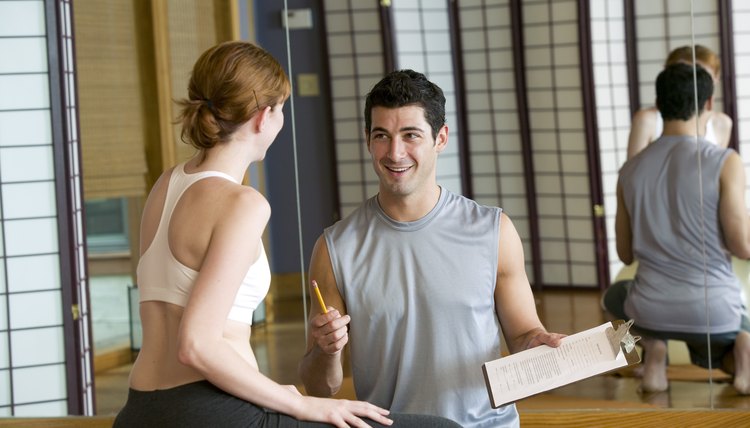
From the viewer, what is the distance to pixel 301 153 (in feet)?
10.5

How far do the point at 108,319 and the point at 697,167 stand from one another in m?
1.93

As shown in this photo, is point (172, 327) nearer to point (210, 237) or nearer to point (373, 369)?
point (210, 237)

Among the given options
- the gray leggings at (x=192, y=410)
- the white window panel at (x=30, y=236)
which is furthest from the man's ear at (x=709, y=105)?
the white window panel at (x=30, y=236)

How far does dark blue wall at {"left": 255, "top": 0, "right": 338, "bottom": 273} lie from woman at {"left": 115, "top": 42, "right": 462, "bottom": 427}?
1.25 m

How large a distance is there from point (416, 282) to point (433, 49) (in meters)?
1.02

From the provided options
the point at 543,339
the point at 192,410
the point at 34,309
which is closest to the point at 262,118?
the point at 192,410

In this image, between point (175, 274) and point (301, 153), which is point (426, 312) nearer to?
point (175, 274)

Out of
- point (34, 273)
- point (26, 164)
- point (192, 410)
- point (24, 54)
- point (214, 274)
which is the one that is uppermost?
point (24, 54)

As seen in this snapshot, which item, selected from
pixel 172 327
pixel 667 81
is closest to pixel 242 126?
pixel 172 327

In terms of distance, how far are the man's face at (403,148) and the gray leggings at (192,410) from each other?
2.11ft

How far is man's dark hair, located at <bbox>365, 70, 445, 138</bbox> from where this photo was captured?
225cm

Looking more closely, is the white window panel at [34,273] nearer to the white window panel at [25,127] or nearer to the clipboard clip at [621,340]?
the white window panel at [25,127]

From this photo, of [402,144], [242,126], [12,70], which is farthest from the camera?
[12,70]

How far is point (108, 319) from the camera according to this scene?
11.2 ft
